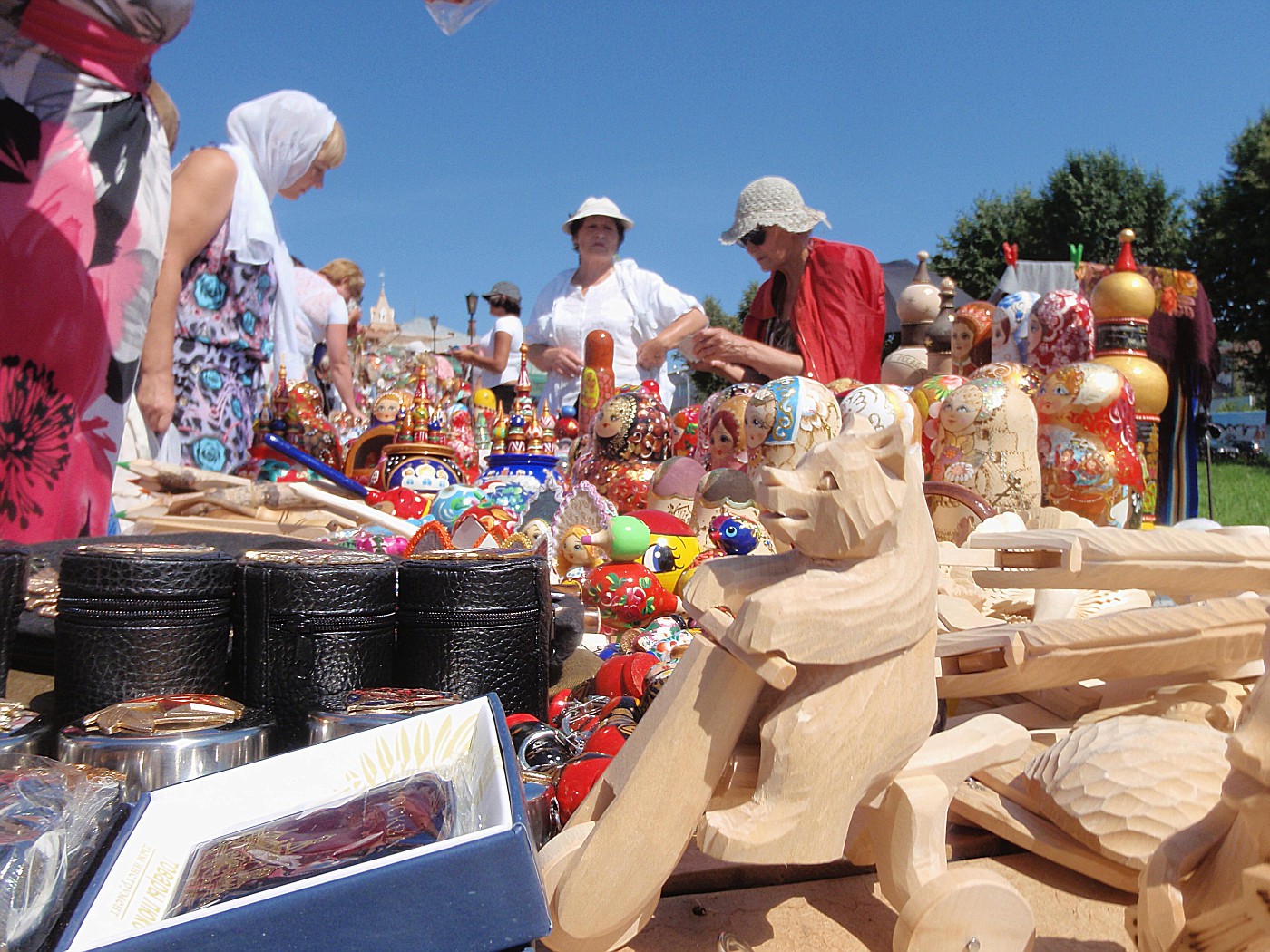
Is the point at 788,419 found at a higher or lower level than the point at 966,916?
→ higher

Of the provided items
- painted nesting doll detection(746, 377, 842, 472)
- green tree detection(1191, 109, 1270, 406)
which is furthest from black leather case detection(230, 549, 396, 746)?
green tree detection(1191, 109, 1270, 406)

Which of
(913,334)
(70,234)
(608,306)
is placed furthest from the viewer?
(913,334)

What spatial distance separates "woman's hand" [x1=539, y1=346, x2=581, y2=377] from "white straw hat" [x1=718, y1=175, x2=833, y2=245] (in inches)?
50.6

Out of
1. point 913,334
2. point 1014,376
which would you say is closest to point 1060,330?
point 1014,376

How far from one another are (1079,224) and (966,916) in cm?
2123

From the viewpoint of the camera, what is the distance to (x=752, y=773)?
92 centimetres

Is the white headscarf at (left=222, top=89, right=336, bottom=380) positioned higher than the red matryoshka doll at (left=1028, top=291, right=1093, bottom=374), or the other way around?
the white headscarf at (left=222, top=89, right=336, bottom=380)

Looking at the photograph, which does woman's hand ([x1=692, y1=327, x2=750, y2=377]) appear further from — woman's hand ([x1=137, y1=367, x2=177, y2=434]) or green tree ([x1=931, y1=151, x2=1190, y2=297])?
green tree ([x1=931, y1=151, x2=1190, y2=297])

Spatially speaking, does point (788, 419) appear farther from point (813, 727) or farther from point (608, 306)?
point (608, 306)

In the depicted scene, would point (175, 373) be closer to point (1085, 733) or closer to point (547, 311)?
point (547, 311)

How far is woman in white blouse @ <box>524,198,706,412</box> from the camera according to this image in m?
4.50

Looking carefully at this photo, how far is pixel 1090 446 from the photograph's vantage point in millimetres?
2713

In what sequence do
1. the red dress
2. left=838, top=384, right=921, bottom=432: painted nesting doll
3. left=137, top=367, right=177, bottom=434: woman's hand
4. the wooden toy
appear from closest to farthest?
the wooden toy
left=838, top=384, right=921, bottom=432: painted nesting doll
left=137, top=367, right=177, bottom=434: woman's hand
the red dress

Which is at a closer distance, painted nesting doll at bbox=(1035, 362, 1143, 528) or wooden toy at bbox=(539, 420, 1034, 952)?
wooden toy at bbox=(539, 420, 1034, 952)
